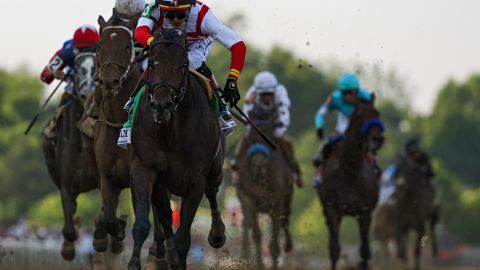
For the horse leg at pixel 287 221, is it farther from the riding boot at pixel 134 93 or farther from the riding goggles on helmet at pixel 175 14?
the riding goggles on helmet at pixel 175 14

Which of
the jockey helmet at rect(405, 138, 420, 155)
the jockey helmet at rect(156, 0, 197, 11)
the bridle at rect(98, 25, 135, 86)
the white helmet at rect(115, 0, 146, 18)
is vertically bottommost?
the jockey helmet at rect(405, 138, 420, 155)

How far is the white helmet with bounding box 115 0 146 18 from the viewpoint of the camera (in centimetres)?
1455

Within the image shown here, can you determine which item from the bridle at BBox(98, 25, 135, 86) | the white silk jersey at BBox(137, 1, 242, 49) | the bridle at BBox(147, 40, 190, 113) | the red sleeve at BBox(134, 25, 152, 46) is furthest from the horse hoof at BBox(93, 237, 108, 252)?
the bridle at BBox(147, 40, 190, 113)

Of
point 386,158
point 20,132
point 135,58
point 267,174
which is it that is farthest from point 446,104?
point 135,58

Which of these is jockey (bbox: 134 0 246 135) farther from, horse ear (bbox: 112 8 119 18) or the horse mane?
horse ear (bbox: 112 8 119 18)

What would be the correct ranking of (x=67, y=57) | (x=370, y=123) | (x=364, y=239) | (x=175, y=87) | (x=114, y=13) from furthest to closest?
(x=364, y=239) → (x=370, y=123) → (x=67, y=57) → (x=114, y=13) → (x=175, y=87)

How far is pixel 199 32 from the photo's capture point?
531 inches

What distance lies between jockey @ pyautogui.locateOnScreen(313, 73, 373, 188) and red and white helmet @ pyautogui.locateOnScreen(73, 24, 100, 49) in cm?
409

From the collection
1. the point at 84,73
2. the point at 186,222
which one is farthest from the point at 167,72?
the point at 84,73

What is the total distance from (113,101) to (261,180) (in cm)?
682

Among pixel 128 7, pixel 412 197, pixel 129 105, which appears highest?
pixel 128 7

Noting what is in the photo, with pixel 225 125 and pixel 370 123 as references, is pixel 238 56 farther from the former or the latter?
pixel 370 123

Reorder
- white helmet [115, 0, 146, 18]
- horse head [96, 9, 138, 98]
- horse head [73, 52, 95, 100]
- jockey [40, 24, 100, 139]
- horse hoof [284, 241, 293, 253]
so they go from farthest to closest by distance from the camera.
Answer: horse hoof [284, 241, 293, 253] → jockey [40, 24, 100, 139] → horse head [73, 52, 95, 100] → white helmet [115, 0, 146, 18] → horse head [96, 9, 138, 98]

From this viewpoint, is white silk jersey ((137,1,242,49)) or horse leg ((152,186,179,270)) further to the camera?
horse leg ((152,186,179,270))
